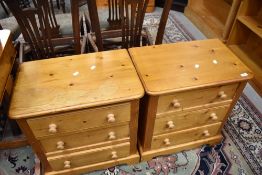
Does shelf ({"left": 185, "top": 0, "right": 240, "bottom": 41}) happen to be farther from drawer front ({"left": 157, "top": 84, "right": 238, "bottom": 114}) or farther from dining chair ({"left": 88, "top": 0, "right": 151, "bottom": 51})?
drawer front ({"left": 157, "top": 84, "right": 238, "bottom": 114})

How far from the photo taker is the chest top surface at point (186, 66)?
1031 millimetres

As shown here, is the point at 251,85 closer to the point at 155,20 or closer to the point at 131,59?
the point at 131,59

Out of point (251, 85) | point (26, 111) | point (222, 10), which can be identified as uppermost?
point (26, 111)

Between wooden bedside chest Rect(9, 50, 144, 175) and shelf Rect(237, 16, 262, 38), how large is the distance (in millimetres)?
1400

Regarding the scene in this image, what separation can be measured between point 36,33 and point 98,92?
26.4 inches

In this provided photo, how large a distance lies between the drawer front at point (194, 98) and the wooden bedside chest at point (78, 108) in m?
0.16

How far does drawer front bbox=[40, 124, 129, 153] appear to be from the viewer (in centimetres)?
108

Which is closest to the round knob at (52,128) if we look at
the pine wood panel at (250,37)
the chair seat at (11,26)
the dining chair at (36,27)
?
the dining chair at (36,27)

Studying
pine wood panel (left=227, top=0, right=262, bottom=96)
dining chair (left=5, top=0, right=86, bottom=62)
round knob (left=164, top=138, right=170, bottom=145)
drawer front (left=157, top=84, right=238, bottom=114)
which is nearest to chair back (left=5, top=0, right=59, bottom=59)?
dining chair (left=5, top=0, right=86, bottom=62)

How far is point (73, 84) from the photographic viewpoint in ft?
3.33

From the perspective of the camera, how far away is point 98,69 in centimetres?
110

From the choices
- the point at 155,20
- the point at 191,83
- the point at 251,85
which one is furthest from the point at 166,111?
the point at 155,20

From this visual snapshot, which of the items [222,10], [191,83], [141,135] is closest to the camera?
[191,83]

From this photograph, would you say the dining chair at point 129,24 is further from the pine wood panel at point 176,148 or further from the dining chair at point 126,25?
the pine wood panel at point 176,148
